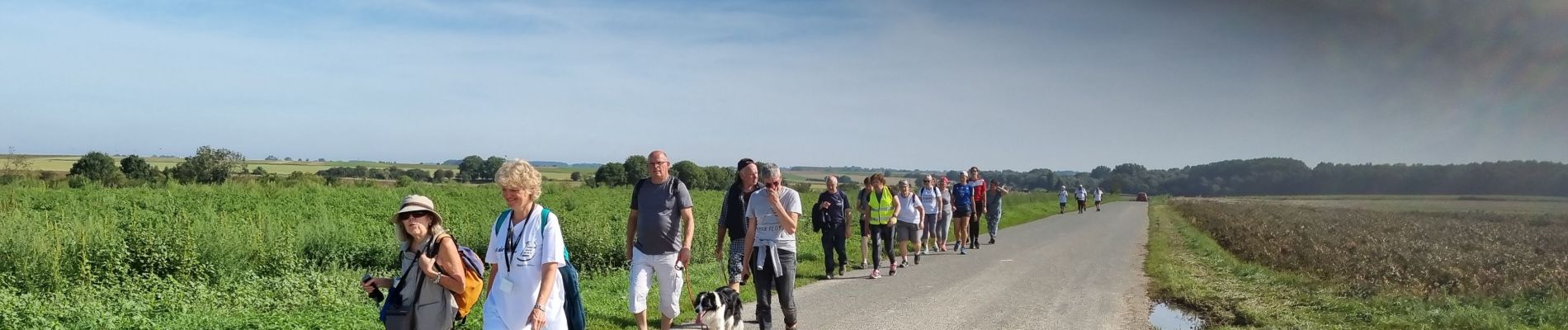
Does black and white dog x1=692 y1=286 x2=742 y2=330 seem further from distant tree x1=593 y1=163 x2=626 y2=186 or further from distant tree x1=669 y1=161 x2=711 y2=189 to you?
distant tree x1=593 y1=163 x2=626 y2=186

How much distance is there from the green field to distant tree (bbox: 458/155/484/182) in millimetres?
14133

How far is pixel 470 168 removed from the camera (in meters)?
36.6

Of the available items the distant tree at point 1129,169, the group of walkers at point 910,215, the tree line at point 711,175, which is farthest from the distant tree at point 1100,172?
the group of walkers at point 910,215

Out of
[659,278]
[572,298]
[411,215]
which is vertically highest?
[411,215]

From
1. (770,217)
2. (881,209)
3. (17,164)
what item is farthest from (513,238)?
(17,164)

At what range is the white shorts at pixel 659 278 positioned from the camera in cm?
663

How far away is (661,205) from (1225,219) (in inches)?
1132

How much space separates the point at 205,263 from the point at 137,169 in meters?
16.9

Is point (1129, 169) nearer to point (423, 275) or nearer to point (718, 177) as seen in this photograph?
point (718, 177)

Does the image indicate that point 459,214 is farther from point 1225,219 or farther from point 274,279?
point 1225,219

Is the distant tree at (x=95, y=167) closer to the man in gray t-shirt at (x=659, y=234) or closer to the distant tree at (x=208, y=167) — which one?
the distant tree at (x=208, y=167)

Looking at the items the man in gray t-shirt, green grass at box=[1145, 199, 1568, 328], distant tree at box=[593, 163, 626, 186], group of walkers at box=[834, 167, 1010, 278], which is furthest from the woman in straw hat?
distant tree at box=[593, 163, 626, 186]

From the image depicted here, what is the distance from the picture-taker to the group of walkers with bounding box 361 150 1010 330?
4.15m

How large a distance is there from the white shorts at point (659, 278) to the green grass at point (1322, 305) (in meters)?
5.52
